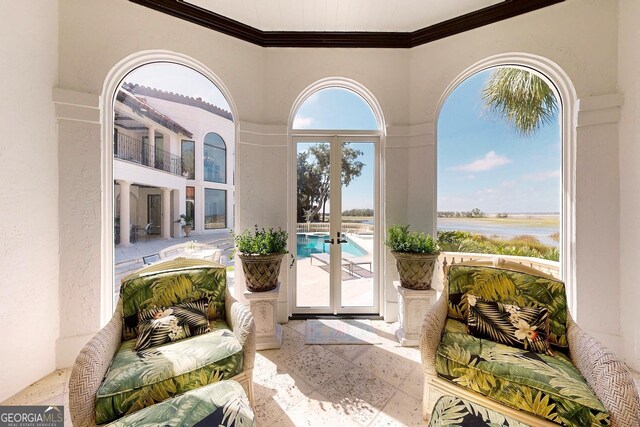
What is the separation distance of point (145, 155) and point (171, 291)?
1574 millimetres

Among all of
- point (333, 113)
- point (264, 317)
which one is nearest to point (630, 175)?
point (333, 113)

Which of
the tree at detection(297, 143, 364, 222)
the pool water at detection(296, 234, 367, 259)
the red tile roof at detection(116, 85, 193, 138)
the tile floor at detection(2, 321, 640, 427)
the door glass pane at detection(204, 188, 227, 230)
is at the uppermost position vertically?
the red tile roof at detection(116, 85, 193, 138)

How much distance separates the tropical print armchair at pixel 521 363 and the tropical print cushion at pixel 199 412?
3.78 ft

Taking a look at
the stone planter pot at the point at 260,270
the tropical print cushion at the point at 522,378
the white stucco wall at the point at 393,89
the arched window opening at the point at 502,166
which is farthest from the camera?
the arched window opening at the point at 502,166

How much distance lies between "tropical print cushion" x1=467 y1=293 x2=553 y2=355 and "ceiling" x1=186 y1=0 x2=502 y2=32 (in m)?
2.84

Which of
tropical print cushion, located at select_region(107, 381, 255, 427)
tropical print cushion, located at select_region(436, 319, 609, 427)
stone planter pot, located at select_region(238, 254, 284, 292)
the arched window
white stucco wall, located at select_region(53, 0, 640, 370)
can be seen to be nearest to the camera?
tropical print cushion, located at select_region(107, 381, 255, 427)

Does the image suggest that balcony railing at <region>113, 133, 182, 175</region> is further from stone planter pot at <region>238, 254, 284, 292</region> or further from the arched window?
stone planter pot at <region>238, 254, 284, 292</region>

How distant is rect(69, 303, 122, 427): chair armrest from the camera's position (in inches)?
47.8

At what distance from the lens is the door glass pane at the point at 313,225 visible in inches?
121

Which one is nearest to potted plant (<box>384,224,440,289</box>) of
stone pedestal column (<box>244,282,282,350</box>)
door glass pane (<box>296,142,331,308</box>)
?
door glass pane (<box>296,142,331,308</box>)

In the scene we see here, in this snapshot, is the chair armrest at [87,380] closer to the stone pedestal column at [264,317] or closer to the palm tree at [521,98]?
the stone pedestal column at [264,317]

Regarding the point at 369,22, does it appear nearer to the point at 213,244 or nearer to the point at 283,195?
the point at 283,195

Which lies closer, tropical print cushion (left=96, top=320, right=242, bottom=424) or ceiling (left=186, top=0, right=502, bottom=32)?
tropical print cushion (left=96, top=320, right=242, bottom=424)

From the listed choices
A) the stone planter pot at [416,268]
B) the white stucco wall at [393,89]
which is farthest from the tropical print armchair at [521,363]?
the white stucco wall at [393,89]
